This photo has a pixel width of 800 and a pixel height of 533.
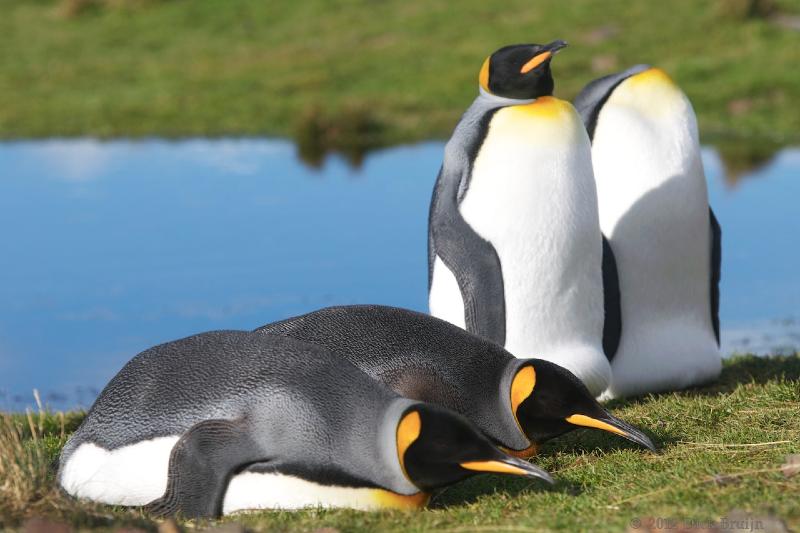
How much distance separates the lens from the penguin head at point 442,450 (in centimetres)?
430

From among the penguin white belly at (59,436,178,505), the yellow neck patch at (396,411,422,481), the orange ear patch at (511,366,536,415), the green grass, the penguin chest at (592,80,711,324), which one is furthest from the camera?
the penguin chest at (592,80,711,324)

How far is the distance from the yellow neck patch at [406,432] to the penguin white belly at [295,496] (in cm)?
14

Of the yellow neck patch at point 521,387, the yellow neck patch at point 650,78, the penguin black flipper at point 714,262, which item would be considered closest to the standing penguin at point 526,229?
the yellow neck patch at point 650,78

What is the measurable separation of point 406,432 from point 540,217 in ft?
6.69

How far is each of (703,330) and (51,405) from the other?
3.80 m

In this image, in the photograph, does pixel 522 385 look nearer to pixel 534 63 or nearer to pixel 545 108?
pixel 545 108

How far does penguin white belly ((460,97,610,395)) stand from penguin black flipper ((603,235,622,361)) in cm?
36

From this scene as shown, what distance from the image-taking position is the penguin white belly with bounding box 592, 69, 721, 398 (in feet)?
21.6

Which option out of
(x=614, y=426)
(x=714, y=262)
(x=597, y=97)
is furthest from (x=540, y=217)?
(x=614, y=426)

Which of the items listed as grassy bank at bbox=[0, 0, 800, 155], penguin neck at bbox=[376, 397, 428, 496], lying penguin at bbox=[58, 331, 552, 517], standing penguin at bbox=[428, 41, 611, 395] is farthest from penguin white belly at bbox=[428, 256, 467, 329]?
grassy bank at bbox=[0, 0, 800, 155]

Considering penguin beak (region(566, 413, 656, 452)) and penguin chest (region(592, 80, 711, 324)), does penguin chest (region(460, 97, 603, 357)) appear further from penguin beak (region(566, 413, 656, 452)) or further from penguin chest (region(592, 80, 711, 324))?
penguin beak (region(566, 413, 656, 452))

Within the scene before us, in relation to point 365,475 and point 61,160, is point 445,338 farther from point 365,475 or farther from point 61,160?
point 61,160

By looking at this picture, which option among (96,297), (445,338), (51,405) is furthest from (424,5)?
(445,338)

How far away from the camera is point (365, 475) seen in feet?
14.4
